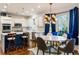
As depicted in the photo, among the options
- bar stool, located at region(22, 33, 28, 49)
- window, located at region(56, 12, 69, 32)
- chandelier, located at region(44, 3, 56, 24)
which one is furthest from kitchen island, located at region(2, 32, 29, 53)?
window, located at region(56, 12, 69, 32)

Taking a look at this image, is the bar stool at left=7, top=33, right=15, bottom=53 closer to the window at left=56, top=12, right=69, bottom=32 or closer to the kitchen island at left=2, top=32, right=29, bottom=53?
the kitchen island at left=2, top=32, right=29, bottom=53

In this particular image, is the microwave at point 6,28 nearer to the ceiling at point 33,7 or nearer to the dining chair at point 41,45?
the ceiling at point 33,7

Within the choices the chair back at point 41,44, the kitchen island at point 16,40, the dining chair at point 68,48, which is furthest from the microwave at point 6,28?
the dining chair at point 68,48

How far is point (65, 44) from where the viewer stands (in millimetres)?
1803

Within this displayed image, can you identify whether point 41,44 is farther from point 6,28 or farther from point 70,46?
point 6,28

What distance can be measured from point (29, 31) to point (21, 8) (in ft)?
1.32

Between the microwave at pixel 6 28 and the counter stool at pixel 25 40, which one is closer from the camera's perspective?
the microwave at pixel 6 28

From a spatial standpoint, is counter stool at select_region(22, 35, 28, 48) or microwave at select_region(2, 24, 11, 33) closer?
microwave at select_region(2, 24, 11, 33)

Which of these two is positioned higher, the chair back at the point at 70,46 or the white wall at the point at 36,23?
the white wall at the point at 36,23

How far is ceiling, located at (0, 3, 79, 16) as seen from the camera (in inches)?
70.4

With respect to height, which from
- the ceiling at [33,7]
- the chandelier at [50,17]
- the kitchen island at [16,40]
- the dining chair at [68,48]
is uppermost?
the ceiling at [33,7]

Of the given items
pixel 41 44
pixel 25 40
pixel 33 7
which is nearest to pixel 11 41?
pixel 25 40

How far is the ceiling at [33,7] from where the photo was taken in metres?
1.79
